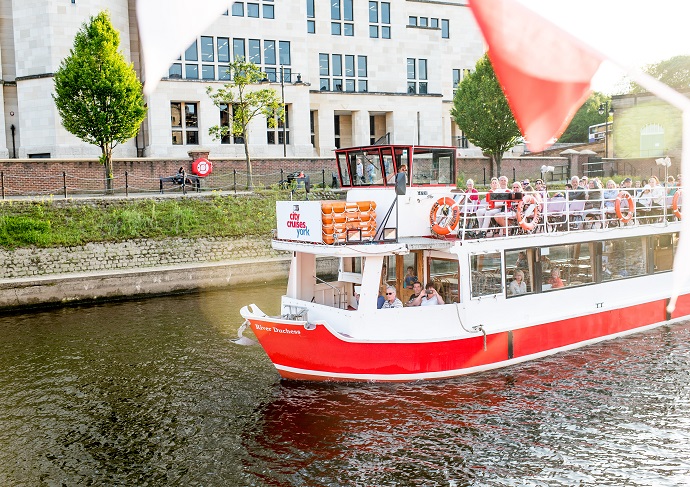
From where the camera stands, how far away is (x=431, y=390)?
48.8 ft

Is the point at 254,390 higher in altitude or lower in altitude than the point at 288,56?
lower

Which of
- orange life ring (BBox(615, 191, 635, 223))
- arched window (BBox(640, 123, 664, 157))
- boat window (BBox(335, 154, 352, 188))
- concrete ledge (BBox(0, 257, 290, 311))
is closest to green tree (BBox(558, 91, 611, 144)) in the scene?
arched window (BBox(640, 123, 664, 157))

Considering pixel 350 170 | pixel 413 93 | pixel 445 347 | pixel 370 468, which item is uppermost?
pixel 413 93

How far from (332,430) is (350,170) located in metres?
6.57

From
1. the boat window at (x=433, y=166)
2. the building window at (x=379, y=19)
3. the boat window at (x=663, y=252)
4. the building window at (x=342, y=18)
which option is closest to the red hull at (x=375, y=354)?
the boat window at (x=433, y=166)

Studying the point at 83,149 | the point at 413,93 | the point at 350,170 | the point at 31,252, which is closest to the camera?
the point at 350,170

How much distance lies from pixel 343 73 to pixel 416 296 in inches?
1423

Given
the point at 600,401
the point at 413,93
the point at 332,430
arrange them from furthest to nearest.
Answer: the point at 413,93
the point at 600,401
the point at 332,430

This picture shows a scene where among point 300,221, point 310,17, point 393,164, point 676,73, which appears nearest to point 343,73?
point 310,17

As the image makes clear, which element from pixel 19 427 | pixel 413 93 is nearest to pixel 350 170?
pixel 19 427

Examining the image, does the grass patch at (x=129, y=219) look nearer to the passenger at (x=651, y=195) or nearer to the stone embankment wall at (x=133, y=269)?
the stone embankment wall at (x=133, y=269)

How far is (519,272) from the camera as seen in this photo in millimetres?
16781

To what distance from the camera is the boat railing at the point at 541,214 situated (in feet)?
53.6

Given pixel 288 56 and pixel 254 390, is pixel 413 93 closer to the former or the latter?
pixel 288 56
